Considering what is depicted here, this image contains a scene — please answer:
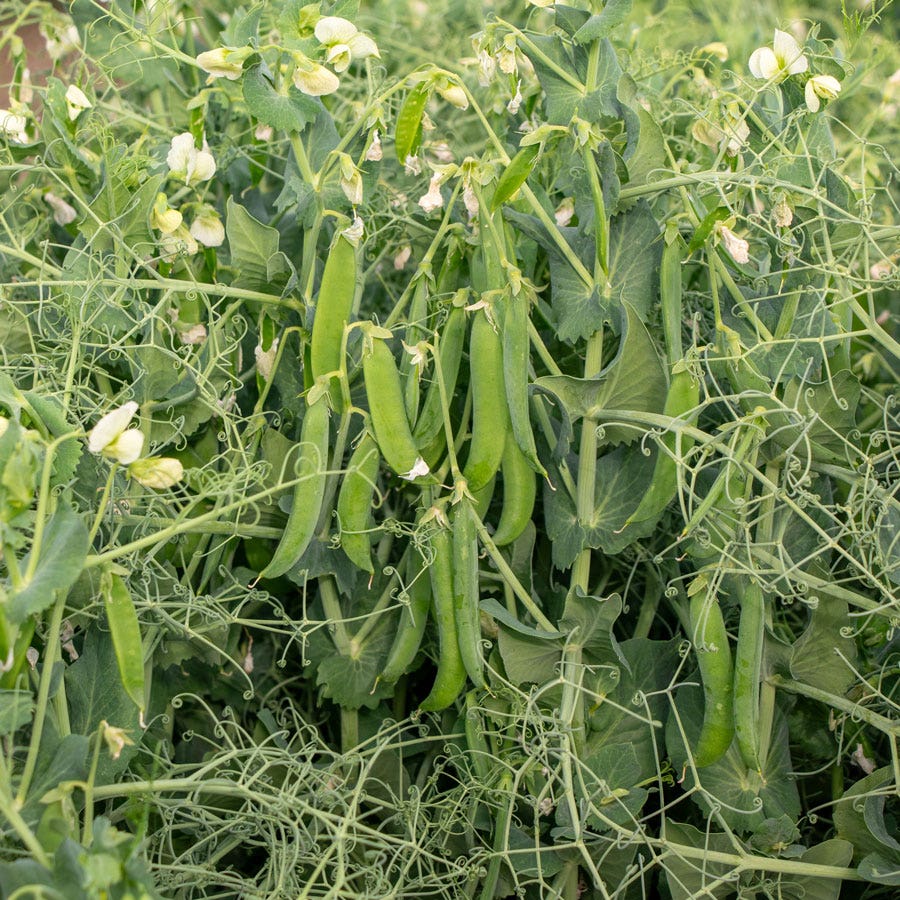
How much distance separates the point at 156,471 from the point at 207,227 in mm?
342

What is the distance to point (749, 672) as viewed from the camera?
32.8 inches

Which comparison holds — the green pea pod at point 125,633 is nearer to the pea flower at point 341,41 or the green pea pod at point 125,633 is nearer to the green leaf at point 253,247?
the green leaf at point 253,247

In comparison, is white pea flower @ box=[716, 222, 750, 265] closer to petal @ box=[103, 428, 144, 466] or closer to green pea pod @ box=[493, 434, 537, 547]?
green pea pod @ box=[493, 434, 537, 547]

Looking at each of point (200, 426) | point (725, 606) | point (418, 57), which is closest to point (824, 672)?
point (725, 606)

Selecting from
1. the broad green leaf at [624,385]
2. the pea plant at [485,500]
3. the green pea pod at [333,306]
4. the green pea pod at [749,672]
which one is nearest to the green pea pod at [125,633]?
the pea plant at [485,500]

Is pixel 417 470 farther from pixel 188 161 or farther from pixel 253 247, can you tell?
pixel 188 161

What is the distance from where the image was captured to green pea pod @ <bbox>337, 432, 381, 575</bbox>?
87cm

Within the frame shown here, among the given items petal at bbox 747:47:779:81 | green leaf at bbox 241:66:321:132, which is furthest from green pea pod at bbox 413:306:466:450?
petal at bbox 747:47:779:81

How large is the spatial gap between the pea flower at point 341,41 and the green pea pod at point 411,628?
1.47 feet

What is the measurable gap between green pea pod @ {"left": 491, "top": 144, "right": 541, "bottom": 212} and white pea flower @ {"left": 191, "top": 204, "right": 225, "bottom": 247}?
0.98ft

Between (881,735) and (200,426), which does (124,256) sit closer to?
(200,426)

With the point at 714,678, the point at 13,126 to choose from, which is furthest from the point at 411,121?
the point at 714,678

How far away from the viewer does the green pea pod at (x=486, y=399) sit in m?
0.86

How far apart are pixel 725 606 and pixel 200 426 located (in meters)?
0.54
